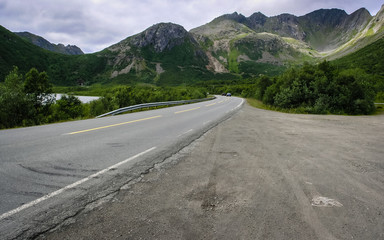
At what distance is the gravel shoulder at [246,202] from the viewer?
2199mm

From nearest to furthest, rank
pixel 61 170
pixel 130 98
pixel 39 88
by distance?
1. pixel 61 170
2. pixel 39 88
3. pixel 130 98

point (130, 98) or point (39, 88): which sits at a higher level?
point (39, 88)

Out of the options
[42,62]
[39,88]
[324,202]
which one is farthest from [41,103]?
[42,62]

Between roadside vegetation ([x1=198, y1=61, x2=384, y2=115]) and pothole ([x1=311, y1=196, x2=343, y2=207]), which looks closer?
pothole ([x1=311, y1=196, x2=343, y2=207])

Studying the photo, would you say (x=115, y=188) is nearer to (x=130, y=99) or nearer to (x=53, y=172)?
(x=53, y=172)

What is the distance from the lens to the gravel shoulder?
220 cm

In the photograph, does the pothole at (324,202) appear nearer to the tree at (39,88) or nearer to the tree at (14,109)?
the tree at (14,109)

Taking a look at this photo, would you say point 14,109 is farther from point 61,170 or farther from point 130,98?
point 61,170

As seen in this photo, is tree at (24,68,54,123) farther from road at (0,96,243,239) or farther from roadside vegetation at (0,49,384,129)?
road at (0,96,243,239)

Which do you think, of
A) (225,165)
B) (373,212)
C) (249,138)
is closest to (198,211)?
(225,165)

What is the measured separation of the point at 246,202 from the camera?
9.29 ft

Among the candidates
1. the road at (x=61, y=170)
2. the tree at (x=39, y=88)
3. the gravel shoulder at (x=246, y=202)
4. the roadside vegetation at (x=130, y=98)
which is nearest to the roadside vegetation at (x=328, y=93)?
the roadside vegetation at (x=130, y=98)

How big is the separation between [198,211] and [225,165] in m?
1.95

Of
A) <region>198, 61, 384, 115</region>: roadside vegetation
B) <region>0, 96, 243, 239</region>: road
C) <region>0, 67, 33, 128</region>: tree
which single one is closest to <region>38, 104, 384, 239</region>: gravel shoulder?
<region>0, 96, 243, 239</region>: road
